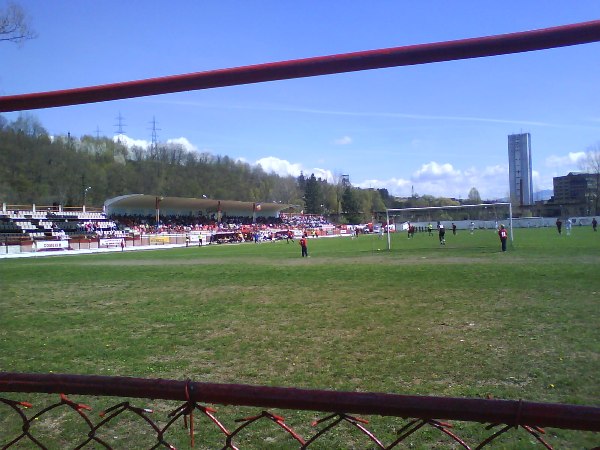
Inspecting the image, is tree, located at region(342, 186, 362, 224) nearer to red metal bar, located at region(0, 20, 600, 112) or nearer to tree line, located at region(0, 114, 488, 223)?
tree line, located at region(0, 114, 488, 223)

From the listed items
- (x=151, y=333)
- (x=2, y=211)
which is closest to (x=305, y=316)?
(x=151, y=333)

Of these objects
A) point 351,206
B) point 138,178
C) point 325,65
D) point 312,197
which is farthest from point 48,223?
point 312,197

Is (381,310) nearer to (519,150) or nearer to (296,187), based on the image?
(519,150)

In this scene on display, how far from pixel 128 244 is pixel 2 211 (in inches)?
549

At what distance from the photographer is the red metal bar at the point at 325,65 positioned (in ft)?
4.85

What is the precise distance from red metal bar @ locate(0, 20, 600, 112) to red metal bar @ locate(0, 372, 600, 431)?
0.98 meters

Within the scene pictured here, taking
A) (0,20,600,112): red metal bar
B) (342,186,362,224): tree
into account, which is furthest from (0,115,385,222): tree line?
(0,20,600,112): red metal bar

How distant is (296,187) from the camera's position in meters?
151

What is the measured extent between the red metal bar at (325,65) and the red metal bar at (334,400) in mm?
984

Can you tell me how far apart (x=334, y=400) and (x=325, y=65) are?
1033 millimetres

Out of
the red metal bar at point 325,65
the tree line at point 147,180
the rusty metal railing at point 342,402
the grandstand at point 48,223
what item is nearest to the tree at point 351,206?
the tree line at point 147,180

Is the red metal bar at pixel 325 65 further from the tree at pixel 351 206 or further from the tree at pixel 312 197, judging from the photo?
the tree at pixel 312 197

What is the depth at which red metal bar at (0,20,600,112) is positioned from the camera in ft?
4.85

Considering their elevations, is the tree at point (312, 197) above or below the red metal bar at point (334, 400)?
above
